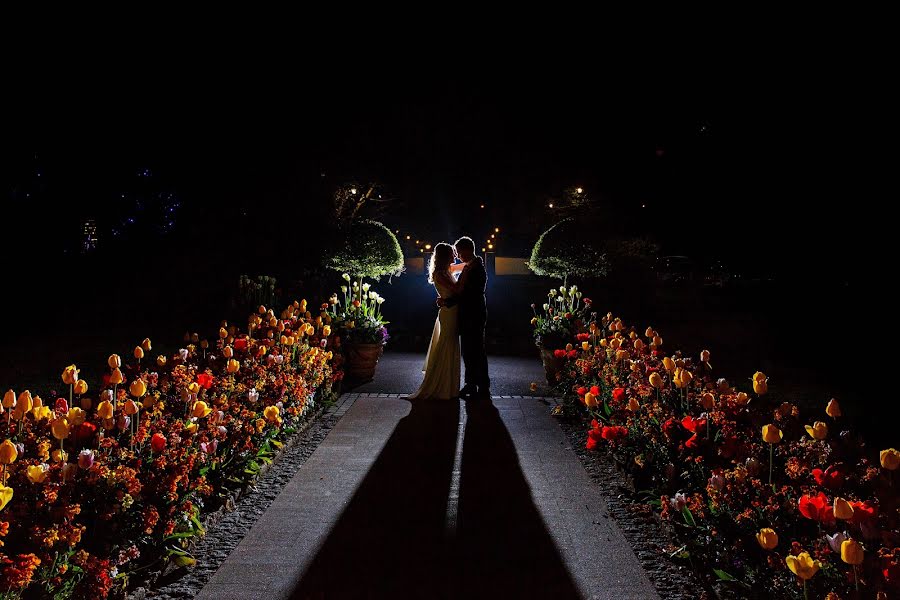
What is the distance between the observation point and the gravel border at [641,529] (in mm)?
3047

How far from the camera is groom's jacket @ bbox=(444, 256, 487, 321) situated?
24.0 ft

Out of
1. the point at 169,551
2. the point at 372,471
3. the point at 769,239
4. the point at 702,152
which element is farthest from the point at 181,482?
the point at 702,152

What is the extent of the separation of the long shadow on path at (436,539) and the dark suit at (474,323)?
217 centimetres

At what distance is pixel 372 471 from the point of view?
186 inches

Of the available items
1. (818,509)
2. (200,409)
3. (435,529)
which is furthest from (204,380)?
(818,509)

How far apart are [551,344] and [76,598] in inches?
247

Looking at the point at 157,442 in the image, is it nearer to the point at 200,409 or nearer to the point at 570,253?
the point at 200,409

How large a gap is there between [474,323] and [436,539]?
13.2 ft

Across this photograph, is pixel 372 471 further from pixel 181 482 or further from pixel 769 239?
pixel 769 239

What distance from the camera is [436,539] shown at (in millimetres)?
3523

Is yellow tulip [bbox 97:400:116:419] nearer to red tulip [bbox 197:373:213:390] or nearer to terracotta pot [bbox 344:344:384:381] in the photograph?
red tulip [bbox 197:373:213:390]

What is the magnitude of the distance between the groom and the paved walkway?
1.69m

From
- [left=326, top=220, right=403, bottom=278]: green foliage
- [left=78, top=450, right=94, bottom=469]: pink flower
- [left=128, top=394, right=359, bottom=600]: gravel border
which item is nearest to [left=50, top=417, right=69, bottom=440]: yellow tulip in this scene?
[left=78, top=450, right=94, bottom=469]: pink flower

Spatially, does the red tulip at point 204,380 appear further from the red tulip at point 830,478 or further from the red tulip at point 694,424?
the red tulip at point 830,478
